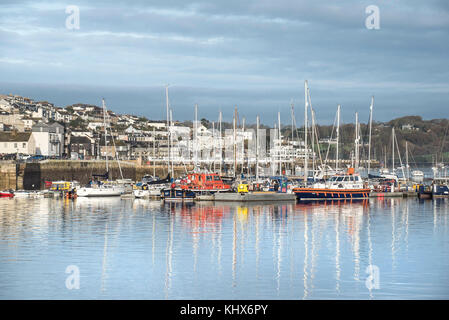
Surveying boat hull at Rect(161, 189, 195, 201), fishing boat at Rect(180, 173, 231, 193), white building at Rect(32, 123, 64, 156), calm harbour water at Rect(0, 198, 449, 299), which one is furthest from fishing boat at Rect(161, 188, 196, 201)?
white building at Rect(32, 123, 64, 156)

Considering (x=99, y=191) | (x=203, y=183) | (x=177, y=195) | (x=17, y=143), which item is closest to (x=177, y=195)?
(x=177, y=195)

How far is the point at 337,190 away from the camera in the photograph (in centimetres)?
5781

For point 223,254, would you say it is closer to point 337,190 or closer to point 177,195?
point 177,195

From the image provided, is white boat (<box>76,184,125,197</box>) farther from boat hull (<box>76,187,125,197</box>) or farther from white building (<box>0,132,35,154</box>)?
white building (<box>0,132,35,154</box>)

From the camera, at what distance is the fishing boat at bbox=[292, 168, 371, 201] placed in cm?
5712

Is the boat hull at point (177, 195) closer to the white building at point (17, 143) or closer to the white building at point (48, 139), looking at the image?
the white building at point (17, 143)

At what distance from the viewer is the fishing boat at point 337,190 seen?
2249 inches

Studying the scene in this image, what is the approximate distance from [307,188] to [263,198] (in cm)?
426

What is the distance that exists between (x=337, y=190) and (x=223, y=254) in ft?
109

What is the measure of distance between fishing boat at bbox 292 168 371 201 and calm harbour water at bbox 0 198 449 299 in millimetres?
11225
